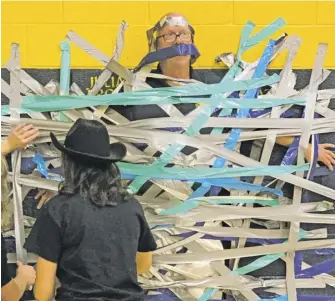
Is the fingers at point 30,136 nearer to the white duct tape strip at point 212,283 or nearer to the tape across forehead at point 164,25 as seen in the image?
the tape across forehead at point 164,25

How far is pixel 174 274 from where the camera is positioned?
2.08m

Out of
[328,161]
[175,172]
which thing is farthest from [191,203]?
[328,161]

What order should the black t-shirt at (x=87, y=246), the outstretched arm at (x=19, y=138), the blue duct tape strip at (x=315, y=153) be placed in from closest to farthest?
1. the black t-shirt at (x=87, y=246)
2. the outstretched arm at (x=19, y=138)
3. the blue duct tape strip at (x=315, y=153)

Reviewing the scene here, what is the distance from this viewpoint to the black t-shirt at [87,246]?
5.32 ft

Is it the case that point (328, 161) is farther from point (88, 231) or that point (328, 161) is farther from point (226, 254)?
point (88, 231)

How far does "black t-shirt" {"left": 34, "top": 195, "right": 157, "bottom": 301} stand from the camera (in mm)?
1623

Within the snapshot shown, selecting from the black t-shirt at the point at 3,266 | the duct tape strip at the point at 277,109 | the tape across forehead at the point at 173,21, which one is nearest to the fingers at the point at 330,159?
the duct tape strip at the point at 277,109

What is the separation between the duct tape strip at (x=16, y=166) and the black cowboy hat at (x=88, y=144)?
0.37m

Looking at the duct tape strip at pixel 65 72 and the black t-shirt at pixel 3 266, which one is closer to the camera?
the black t-shirt at pixel 3 266

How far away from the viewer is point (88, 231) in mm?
1616

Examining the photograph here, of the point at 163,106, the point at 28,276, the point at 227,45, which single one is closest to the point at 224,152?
the point at 163,106

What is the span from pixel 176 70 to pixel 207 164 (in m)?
0.34

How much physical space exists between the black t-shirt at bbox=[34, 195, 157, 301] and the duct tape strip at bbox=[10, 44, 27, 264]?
367 mm

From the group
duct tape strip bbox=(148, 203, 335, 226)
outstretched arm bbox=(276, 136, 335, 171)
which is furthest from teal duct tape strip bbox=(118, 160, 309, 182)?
outstretched arm bbox=(276, 136, 335, 171)
